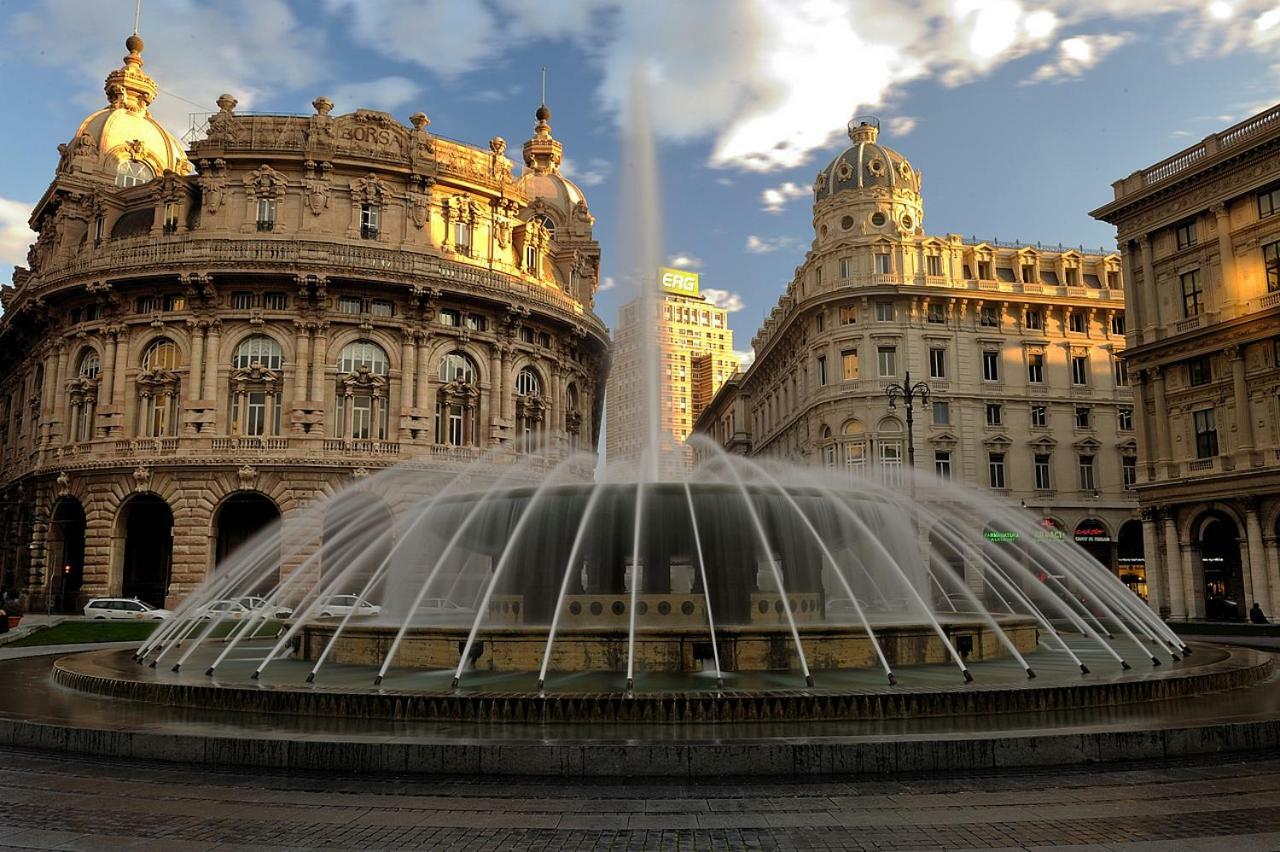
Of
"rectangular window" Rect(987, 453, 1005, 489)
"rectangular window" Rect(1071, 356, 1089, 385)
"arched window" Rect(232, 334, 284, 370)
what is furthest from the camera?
"rectangular window" Rect(1071, 356, 1089, 385)

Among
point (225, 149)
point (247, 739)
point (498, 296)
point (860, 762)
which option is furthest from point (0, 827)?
point (225, 149)

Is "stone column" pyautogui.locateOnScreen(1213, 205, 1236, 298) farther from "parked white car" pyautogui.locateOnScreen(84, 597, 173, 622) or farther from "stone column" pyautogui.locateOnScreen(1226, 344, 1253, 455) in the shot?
"parked white car" pyautogui.locateOnScreen(84, 597, 173, 622)

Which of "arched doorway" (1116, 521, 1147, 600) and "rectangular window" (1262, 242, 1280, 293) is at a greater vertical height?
"rectangular window" (1262, 242, 1280, 293)

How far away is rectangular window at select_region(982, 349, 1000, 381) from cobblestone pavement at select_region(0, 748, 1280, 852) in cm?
4899

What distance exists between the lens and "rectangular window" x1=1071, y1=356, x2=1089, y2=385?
2201 inches

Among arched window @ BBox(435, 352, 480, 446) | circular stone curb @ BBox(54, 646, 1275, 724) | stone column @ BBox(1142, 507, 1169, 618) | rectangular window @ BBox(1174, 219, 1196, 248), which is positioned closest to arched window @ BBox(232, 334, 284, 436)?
arched window @ BBox(435, 352, 480, 446)

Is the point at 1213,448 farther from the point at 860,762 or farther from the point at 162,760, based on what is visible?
the point at 162,760

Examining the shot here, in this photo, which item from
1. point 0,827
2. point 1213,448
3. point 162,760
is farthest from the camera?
point 1213,448

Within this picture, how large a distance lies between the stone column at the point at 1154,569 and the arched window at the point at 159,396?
42.9 meters

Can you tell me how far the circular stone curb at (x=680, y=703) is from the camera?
9219 millimetres

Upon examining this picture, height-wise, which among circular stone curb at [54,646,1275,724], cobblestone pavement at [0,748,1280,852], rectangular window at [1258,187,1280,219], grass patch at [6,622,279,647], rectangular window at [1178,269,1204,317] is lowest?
grass patch at [6,622,279,647]

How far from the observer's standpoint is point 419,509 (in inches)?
739

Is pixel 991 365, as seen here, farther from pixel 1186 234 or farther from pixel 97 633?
pixel 97 633

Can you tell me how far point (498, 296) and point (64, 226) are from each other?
77.4 feet
